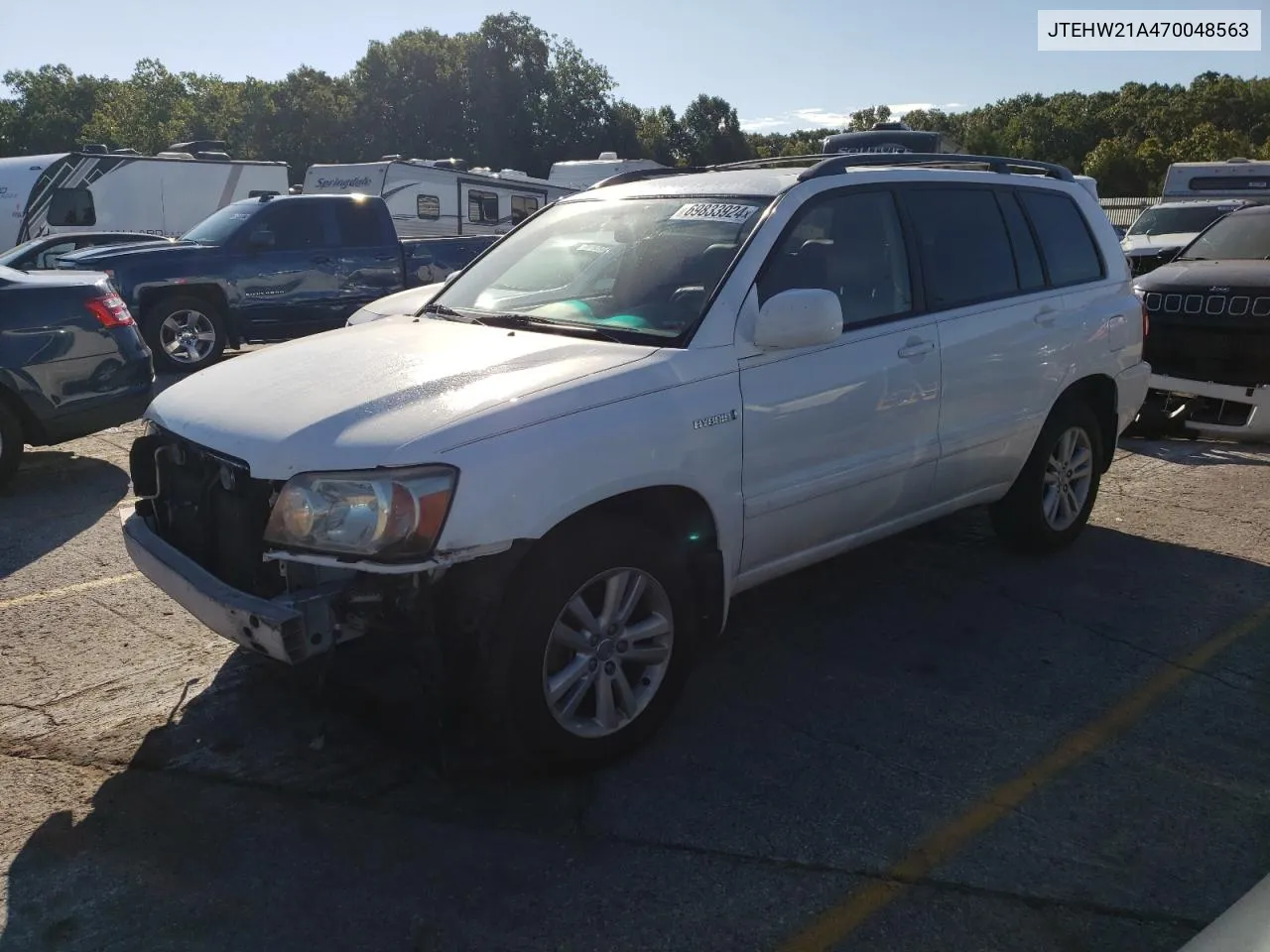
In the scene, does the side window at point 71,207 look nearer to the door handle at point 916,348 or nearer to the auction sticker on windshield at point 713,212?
the auction sticker on windshield at point 713,212

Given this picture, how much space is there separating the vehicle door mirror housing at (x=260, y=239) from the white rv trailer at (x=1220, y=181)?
14.4 meters

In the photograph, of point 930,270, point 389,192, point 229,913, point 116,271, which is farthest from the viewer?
point 389,192

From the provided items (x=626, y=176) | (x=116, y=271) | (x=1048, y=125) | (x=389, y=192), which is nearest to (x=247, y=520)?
(x=626, y=176)

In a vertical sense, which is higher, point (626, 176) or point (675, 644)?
point (626, 176)

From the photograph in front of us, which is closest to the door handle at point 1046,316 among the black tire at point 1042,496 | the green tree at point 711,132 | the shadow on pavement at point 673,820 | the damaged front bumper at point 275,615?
the black tire at point 1042,496

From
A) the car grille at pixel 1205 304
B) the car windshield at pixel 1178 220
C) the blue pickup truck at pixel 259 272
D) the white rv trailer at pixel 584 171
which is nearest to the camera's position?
the car grille at pixel 1205 304

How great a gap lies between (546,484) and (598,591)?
425mm

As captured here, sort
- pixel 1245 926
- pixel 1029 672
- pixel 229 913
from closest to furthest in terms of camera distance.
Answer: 1. pixel 1245 926
2. pixel 229 913
3. pixel 1029 672

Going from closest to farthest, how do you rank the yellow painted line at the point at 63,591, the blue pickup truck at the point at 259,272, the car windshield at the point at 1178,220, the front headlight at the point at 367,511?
the front headlight at the point at 367,511 < the yellow painted line at the point at 63,591 < the blue pickup truck at the point at 259,272 < the car windshield at the point at 1178,220

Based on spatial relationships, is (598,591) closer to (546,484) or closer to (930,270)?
(546,484)

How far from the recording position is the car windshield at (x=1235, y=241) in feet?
29.1

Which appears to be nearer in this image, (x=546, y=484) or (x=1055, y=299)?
(x=546, y=484)

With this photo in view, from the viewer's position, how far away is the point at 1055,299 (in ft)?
17.1

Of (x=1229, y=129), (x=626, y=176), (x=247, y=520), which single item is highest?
(x=1229, y=129)
